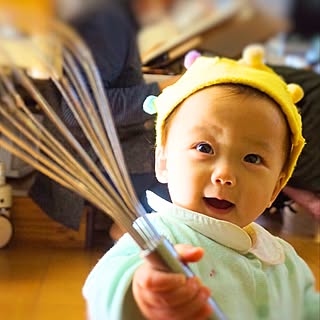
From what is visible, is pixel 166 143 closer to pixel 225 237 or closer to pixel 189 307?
pixel 225 237

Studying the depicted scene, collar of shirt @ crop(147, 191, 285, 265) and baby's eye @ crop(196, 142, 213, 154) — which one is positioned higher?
baby's eye @ crop(196, 142, 213, 154)

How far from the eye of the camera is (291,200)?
5.57 feet

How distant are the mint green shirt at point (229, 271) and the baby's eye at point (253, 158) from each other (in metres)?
0.07

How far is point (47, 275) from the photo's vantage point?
51.4 inches

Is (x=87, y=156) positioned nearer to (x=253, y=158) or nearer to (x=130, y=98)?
(x=253, y=158)

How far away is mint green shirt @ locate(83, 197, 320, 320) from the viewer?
624 mm

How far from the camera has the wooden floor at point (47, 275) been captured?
115 centimetres

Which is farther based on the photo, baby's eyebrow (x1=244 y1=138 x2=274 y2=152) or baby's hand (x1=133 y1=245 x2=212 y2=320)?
baby's eyebrow (x1=244 y1=138 x2=274 y2=152)

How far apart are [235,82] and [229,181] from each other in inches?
4.2

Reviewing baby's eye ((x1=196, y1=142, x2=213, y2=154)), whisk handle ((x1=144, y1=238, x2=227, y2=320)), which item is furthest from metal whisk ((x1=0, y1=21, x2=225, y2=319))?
baby's eye ((x1=196, y1=142, x2=213, y2=154))

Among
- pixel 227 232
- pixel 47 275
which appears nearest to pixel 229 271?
pixel 227 232

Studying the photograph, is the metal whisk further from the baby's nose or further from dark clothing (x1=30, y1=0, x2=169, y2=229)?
dark clothing (x1=30, y1=0, x2=169, y2=229)

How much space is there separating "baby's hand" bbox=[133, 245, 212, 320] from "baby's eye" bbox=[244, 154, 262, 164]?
0.18 m

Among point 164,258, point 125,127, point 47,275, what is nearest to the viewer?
point 164,258
